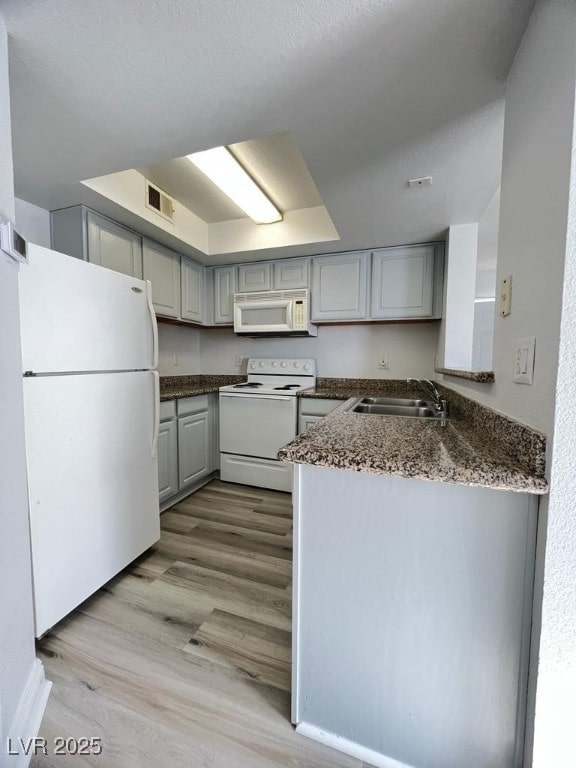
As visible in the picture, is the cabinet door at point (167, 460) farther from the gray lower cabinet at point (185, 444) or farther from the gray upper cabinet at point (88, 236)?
the gray upper cabinet at point (88, 236)

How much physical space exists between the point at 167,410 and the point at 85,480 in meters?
0.97

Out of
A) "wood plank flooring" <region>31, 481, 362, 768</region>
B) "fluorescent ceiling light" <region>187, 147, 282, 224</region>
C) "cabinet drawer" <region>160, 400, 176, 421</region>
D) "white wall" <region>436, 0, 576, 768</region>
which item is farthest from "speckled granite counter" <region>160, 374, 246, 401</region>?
"white wall" <region>436, 0, 576, 768</region>

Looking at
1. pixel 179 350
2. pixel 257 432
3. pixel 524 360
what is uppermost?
pixel 179 350

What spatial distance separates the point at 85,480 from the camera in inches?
57.0

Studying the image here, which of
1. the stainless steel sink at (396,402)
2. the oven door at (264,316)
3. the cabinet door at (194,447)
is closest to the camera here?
the stainless steel sink at (396,402)

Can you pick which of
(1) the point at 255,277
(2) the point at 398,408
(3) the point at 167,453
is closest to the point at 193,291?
(1) the point at 255,277

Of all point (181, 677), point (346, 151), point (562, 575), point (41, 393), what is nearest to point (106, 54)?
point (346, 151)

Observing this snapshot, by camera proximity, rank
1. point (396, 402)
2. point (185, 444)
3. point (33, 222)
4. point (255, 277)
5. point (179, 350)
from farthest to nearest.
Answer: point (179, 350) < point (255, 277) < point (185, 444) < point (396, 402) < point (33, 222)

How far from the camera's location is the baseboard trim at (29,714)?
0.89 meters

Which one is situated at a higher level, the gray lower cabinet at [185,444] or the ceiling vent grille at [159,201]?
the ceiling vent grille at [159,201]

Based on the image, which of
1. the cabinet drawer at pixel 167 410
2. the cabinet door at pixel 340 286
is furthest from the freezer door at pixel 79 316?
the cabinet door at pixel 340 286

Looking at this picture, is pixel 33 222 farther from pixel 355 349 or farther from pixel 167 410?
pixel 355 349

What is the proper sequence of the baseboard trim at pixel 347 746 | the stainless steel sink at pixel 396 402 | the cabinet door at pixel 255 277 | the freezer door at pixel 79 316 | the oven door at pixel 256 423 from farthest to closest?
the cabinet door at pixel 255 277 → the oven door at pixel 256 423 → the stainless steel sink at pixel 396 402 → the freezer door at pixel 79 316 → the baseboard trim at pixel 347 746

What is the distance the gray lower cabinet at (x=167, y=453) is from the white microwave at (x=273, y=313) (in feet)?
3.42
